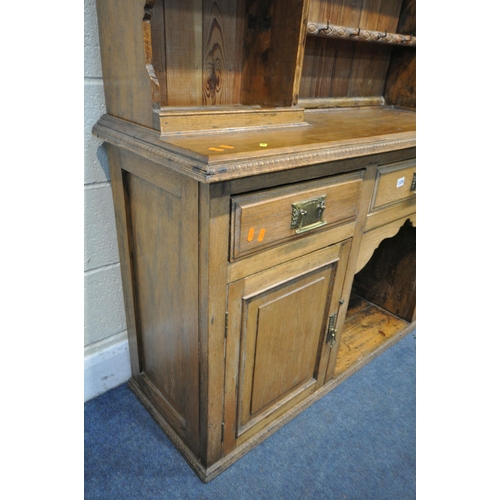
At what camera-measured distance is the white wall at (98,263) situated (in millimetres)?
1042

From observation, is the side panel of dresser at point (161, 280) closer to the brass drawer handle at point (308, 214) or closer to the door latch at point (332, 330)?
the brass drawer handle at point (308, 214)

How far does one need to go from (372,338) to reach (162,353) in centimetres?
101

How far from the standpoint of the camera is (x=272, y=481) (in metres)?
1.20

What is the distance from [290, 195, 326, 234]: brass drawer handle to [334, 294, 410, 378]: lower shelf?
80 cm

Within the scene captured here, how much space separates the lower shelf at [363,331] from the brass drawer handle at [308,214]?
0.80 meters

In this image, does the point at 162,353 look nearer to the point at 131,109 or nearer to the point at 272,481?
the point at 272,481

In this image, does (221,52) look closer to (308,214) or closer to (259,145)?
(259,145)

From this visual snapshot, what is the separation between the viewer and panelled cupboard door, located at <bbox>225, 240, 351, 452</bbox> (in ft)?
3.35

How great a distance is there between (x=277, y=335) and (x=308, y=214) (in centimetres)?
38

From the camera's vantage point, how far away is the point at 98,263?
4.12ft

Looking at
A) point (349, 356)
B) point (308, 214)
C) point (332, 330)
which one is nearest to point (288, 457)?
point (332, 330)

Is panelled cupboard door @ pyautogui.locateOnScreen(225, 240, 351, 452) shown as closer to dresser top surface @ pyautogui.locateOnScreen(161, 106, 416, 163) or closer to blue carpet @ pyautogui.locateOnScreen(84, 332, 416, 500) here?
blue carpet @ pyautogui.locateOnScreen(84, 332, 416, 500)

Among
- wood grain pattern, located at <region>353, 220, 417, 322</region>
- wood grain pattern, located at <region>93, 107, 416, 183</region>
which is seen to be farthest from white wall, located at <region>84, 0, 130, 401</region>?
wood grain pattern, located at <region>353, 220, 417, 322</region>
